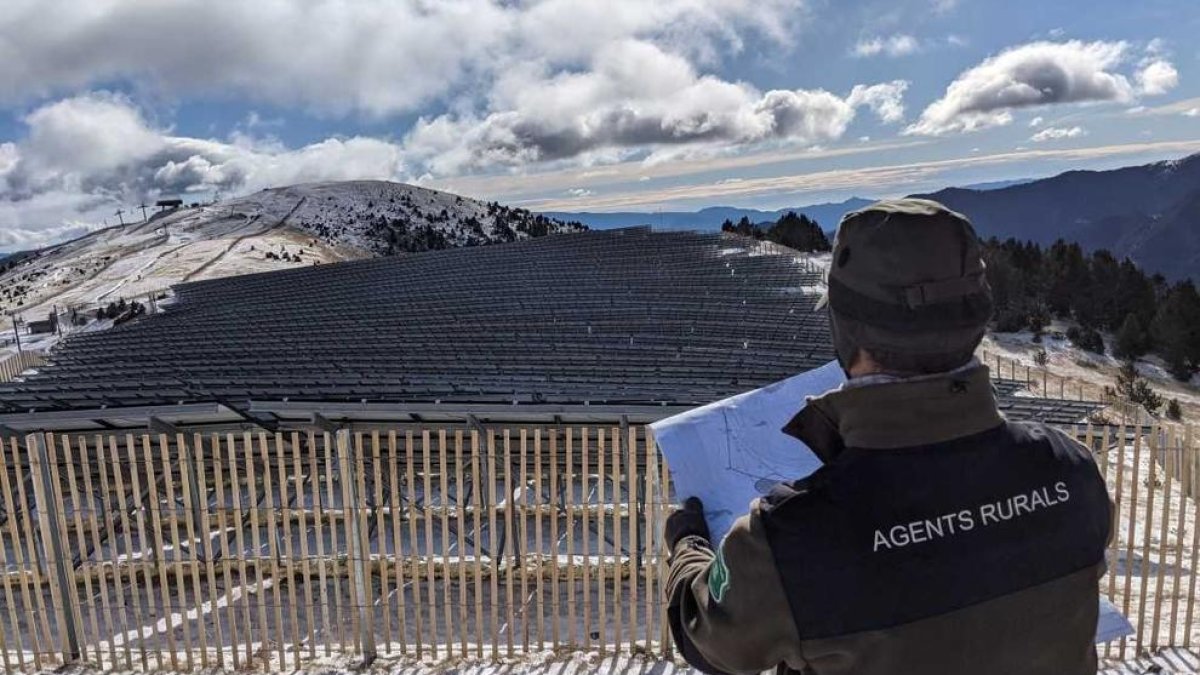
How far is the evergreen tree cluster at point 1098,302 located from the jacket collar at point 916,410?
3237 centimetres

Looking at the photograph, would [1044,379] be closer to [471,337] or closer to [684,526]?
[471,337]

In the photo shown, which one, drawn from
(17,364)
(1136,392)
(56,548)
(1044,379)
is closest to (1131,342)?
(1136,392)

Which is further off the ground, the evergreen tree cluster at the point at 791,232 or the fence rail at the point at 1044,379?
the evergreen tree cluster at the point at 791,232

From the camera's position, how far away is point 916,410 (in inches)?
51.1

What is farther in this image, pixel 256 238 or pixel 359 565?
pixel 256 238

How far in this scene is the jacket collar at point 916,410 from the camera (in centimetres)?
130

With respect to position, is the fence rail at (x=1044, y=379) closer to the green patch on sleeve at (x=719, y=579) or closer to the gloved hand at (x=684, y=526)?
the gloved hand at (x=684, y=526)

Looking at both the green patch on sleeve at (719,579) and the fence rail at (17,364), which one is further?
the fence rail at (17,364)

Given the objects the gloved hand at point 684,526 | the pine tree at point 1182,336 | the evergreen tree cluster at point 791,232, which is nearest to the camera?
the gloved hand at point 684,526

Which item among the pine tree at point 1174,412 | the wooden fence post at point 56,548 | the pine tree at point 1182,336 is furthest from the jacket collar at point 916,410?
the pine tree at point 1182,336

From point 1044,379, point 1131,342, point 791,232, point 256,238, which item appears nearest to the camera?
point 1044,379

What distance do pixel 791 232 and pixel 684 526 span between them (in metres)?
50.7

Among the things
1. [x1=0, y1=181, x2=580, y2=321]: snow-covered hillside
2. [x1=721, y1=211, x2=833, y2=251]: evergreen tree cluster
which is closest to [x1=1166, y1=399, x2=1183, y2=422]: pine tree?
[x1=721, y1=211, x2=833, y2=251]: evergreen tree cluster

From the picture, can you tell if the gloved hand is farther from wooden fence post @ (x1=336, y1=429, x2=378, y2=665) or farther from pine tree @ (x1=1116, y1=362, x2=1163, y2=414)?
pine tree @ (x1=1116, y1=362, x2=1163, y2=414)
